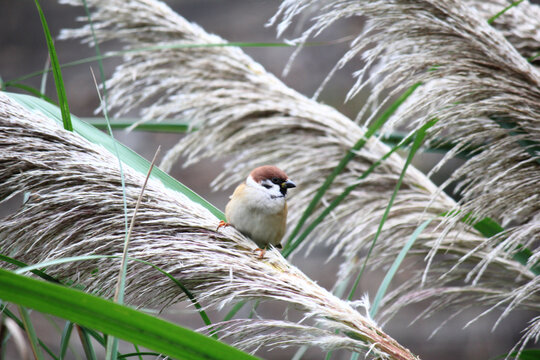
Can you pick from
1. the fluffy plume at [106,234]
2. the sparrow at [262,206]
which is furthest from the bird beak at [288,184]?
the fluffy plume at [106,234]

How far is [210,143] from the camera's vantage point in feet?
4.89

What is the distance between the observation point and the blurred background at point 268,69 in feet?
6.81

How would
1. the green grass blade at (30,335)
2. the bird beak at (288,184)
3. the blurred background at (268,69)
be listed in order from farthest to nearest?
the blurred background at (268,69), the bird beak at (288,184), the green grass blade at (30,335)

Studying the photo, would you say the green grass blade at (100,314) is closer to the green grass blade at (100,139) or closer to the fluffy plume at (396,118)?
the green grass blade at (100,139)

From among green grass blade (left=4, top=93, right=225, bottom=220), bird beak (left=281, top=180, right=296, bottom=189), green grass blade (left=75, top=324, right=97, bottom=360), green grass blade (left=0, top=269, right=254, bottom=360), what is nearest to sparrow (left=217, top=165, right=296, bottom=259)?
bird beak (left=281, top=180, right=296, bottom=189)

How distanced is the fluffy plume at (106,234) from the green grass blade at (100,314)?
0.22m

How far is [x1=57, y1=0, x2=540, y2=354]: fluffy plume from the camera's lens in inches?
41.3

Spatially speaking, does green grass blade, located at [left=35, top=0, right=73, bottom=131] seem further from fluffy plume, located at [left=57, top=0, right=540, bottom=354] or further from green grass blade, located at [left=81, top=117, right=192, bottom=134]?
green grass blade, located at [left=81, top=117, right=192, bottom=134]

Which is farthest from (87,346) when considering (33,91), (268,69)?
(268,69)

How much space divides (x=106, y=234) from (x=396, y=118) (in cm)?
61

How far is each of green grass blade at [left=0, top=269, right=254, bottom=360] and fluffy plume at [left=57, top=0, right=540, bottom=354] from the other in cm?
60

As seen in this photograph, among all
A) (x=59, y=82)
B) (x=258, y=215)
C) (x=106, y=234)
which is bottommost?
(x=258, y=215)

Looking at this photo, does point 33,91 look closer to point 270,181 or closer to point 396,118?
point 270,181

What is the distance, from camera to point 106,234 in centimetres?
88
